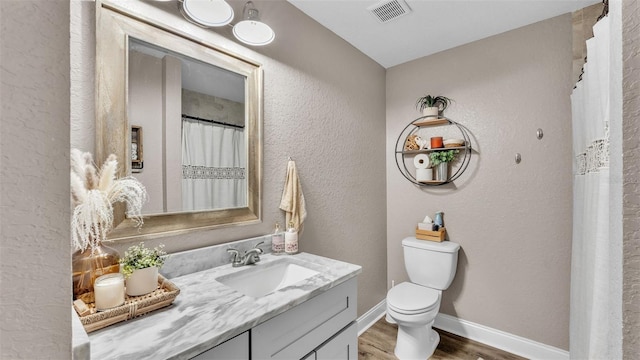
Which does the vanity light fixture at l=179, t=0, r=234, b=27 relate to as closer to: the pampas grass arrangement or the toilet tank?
the pampas grass arrangement

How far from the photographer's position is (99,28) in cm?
102

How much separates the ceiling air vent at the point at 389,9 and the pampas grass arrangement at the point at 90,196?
5.75 feet

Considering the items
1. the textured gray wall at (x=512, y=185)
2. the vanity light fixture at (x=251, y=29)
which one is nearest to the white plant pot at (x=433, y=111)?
the textured gray wall at (x=512, y=185)

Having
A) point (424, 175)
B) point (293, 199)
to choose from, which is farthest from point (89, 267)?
point (424, 175)

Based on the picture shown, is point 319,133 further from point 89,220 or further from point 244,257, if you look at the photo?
point 89,220

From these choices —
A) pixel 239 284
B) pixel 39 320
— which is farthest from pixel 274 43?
pixel 39 320

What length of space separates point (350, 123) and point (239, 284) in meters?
1.48

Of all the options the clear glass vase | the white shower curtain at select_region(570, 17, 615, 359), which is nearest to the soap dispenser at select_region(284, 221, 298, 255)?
the clear glass vase

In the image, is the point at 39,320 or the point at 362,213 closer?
the point at 39,320

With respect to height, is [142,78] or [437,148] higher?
[142,78]

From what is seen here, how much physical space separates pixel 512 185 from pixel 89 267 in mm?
2486

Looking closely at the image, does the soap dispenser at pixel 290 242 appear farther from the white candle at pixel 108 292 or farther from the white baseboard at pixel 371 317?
the white baseboard at pixel 371 317

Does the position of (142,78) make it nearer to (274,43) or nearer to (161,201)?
(161,201)

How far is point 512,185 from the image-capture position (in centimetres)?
203
